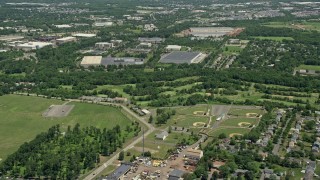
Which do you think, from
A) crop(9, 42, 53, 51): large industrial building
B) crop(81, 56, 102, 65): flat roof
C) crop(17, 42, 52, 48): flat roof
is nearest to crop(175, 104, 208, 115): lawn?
crop(81, 56, 102, 65): flat roof

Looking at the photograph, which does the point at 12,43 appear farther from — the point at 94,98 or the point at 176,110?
the point at 176,110

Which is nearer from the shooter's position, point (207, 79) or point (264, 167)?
point (264, 167)

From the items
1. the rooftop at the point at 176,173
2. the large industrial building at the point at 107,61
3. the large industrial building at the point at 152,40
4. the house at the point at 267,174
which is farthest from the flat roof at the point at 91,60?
the house at the point at 267,174

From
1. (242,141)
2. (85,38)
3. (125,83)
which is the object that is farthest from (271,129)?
(85,38)

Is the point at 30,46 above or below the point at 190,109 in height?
above

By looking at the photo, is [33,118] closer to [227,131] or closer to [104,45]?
[227,131]

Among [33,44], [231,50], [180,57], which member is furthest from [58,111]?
[231,50]

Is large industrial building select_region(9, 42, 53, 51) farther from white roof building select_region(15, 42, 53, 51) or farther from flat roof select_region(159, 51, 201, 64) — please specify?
flat roof select_region(159, 51, 201, 64)
